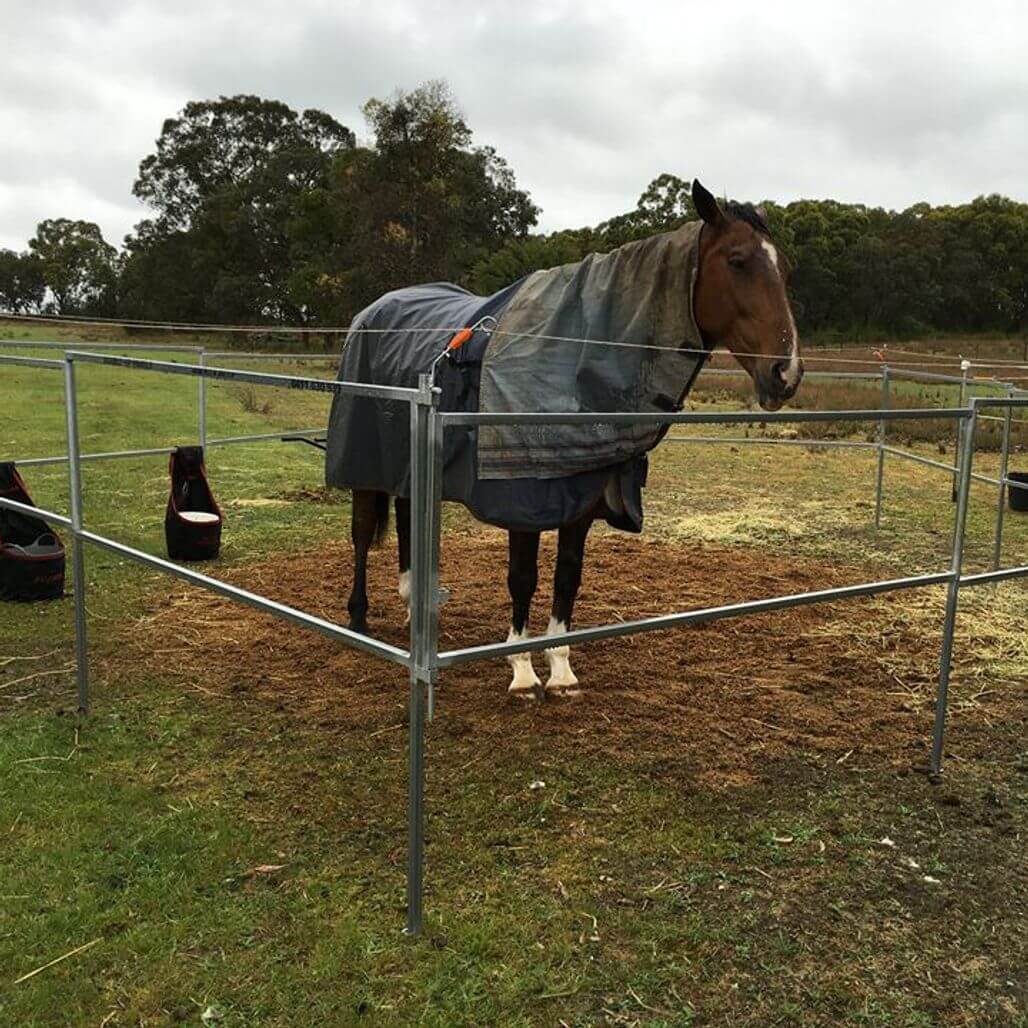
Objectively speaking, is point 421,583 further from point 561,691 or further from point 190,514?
point 190,514

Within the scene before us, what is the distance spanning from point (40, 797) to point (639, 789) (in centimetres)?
208

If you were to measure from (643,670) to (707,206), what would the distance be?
2147mm

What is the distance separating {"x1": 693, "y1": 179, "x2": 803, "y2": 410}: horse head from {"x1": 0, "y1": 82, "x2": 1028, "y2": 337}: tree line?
23.3m

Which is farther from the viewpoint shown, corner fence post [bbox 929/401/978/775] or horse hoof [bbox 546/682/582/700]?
horse hoof [bbox 546/682/582/700]

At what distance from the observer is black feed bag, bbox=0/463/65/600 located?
4.99m

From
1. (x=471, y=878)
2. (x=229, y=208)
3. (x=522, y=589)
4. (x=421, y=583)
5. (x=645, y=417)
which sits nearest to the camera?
(x=421, y=583)

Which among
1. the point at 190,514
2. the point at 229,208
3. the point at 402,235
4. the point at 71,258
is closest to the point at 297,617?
the point at 190,514

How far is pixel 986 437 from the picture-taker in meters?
14.6

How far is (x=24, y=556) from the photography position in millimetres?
4996

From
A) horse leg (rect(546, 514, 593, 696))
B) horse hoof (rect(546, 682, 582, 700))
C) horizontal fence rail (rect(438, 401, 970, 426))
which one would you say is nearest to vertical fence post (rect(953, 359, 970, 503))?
horizontal fence rail (rect(438, 401, 970, 426))

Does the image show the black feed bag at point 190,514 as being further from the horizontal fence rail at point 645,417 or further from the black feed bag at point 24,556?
the horizontal fence rail at point 645,417

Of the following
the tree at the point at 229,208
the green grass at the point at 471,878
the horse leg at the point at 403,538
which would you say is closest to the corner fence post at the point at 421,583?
the green grass at the point at 471,878

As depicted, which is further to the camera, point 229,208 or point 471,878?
point 229,208

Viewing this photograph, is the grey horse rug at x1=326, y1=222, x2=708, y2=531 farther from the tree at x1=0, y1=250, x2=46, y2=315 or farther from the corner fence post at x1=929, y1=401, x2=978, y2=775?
the tree at x1=0, y1=250, x2=46, y2=315
